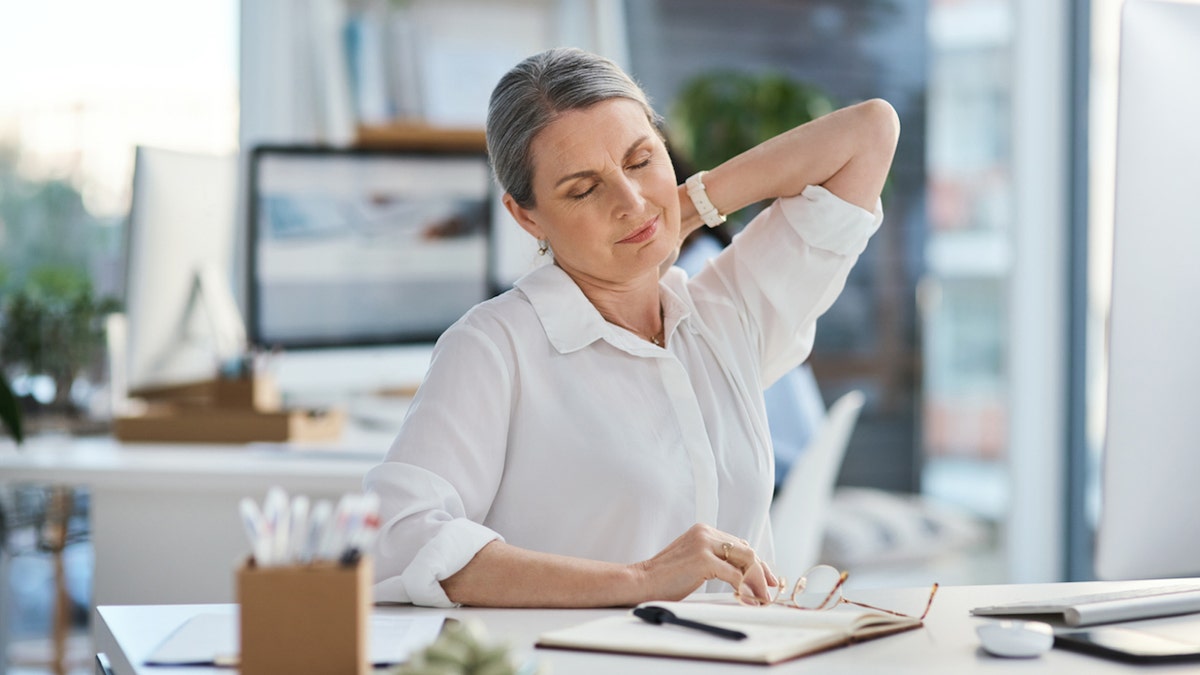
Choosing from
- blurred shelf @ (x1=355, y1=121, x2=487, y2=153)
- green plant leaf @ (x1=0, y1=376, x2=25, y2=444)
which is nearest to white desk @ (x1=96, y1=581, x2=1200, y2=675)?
green plant leaf @ (x1=0, y1=376, x2=25, y2=444)

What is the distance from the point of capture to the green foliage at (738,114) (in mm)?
3961

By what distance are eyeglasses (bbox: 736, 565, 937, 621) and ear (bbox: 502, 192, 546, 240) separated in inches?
20.7

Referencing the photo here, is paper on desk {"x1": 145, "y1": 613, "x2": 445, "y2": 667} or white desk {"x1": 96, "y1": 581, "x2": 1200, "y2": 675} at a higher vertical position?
paper on desk {"x1": 145, "y1": 613, "x2": 445, "y2": 667}

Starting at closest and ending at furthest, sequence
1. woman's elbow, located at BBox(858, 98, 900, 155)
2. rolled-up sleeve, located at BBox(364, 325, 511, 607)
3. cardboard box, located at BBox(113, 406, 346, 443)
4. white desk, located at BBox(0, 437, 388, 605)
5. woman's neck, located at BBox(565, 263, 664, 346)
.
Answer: rolled-up sleeve, located at BBox(364, 325, 511, 607) < woman's neck, located at BBox(565, 263, 664, 346) < woman's elbow, located at BBox(858, 98, 900, 155) < white desk, located at BBox(0, 437, 388, 605) < cardboard box, located at BBox(113, 406, 346, 443)

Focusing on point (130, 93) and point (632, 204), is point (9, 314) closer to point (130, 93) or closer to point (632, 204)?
point (130, 93)

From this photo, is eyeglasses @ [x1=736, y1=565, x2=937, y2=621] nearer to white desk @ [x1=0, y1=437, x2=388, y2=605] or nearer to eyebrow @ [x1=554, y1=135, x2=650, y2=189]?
eyebrow @ [x1=554, y1=135, x2=650, y2=189]

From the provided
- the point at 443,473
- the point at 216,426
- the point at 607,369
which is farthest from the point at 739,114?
the point at 443,473

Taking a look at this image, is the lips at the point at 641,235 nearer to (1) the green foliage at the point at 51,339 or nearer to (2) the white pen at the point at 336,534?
(2) the white pen at the point at 336,534

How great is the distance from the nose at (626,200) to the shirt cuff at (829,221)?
0.83ft

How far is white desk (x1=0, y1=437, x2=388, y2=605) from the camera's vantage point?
227cm

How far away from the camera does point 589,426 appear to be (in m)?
1.43

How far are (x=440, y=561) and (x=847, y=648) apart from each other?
15.8 inches

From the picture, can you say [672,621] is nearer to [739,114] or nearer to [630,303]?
[630,303]

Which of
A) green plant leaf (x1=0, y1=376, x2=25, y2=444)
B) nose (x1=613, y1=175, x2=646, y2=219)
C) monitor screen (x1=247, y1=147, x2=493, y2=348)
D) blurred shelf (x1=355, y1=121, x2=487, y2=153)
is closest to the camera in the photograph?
nose (x1=613, y1=175, x2=646, y2=219)
